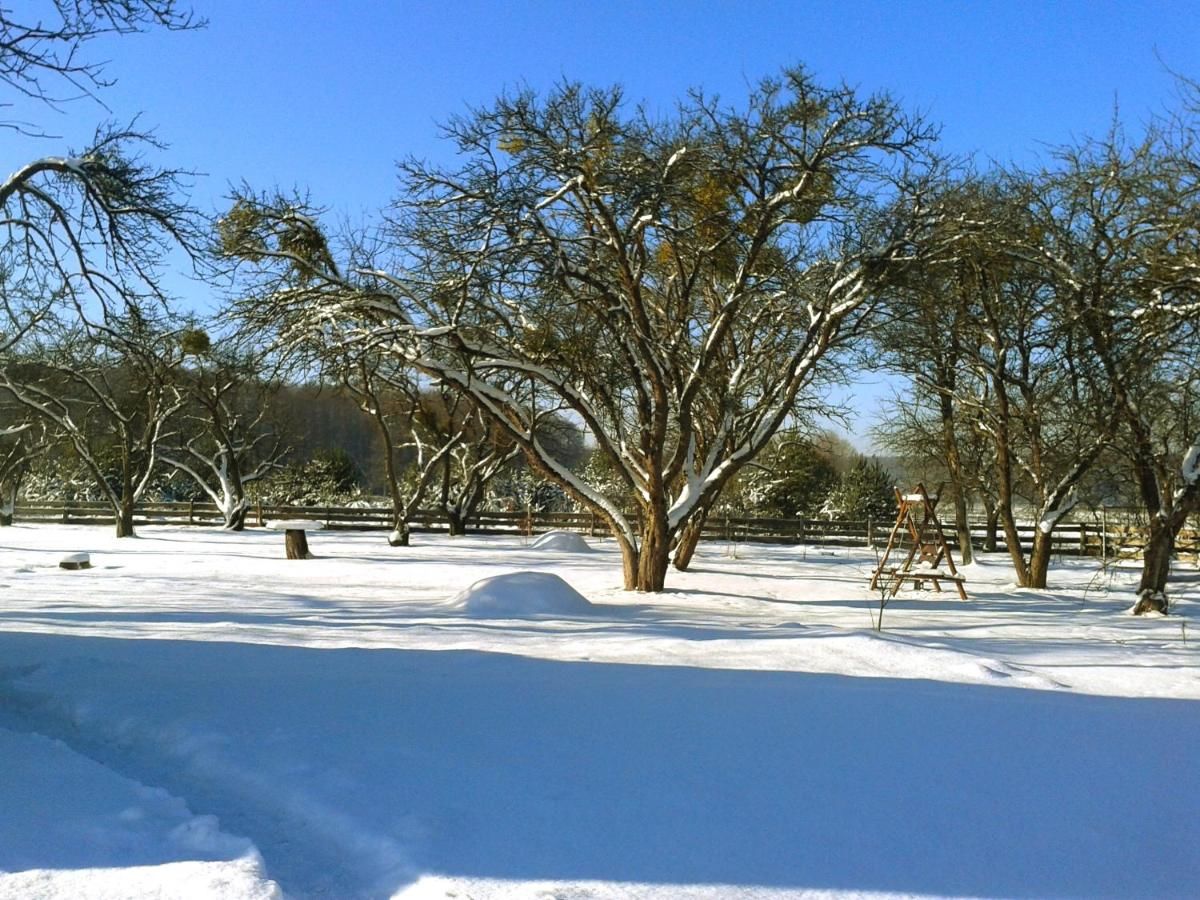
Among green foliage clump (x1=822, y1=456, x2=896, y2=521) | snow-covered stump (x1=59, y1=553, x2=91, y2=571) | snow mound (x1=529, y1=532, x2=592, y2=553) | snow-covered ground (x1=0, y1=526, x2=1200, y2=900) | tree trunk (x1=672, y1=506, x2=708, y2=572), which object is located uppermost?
green foliage clump (x1=822, y1=456, x2=896, y2=521)

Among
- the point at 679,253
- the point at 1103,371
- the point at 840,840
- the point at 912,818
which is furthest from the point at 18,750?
the point at 1103,371

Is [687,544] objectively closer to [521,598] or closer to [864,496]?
[521,598]

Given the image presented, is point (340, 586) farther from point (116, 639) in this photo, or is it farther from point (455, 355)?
point (116, 639)

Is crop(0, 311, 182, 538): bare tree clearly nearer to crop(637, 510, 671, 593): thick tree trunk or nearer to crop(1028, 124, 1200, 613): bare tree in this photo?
crop(637, 510, 671, 593): thick tree trunk

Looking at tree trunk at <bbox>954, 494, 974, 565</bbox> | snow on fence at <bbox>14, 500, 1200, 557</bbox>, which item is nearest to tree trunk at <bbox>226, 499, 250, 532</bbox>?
snow on fence at <bbox>14, 500, 1200, 557</bbox>

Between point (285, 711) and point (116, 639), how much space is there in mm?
3767

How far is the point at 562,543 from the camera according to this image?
1136 inches

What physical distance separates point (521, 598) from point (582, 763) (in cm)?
753

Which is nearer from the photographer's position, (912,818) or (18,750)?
(912,818)

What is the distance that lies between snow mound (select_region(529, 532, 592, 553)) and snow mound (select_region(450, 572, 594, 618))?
1456cm

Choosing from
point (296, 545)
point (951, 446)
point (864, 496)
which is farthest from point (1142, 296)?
point (864, 496)

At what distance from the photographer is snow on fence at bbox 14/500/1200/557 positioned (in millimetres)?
34656

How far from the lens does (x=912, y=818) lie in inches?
191

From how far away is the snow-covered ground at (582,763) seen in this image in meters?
4.26
